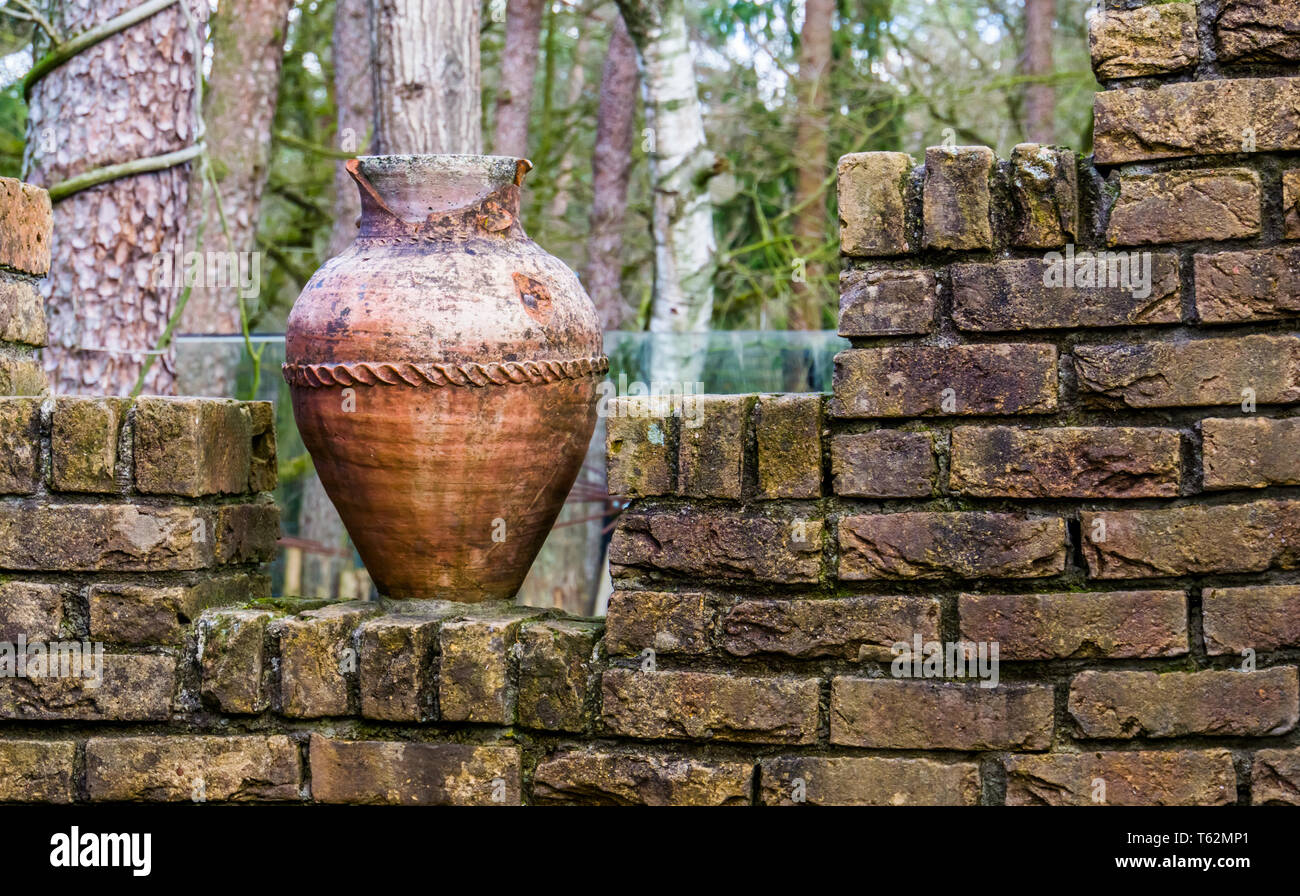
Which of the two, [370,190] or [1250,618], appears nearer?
[1250,618]

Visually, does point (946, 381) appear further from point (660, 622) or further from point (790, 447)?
point (660, 622)

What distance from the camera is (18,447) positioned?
2.12 metres

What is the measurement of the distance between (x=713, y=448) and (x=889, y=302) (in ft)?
1.22

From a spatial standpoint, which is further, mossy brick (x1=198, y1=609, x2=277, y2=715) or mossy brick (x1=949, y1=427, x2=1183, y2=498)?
mossy brick (x1=198, y1=609, x2=277, y2=715)

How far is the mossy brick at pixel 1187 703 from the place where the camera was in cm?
185

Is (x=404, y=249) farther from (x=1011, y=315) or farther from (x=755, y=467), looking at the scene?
(x=1011, y=315)

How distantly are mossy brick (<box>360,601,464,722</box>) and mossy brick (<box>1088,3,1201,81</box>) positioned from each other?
4.76 feet

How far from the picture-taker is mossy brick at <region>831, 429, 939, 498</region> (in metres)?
1.92

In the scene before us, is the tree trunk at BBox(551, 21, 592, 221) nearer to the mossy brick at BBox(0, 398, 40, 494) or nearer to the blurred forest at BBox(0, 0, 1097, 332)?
the blurred forest at BBox(0, 0, 1097, 332)

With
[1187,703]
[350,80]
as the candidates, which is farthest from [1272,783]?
[350,80]

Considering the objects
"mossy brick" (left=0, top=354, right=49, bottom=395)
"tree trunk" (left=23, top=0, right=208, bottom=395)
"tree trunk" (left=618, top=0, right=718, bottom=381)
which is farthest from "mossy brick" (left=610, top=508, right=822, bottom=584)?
"tree trunk" (left=618, top=0, right=718, bottom=381)

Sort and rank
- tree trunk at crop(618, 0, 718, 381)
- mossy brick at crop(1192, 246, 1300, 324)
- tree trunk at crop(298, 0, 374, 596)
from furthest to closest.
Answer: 1. tree trunk at crop(298, 0, 374, 596)
2. tree trunk at crop(618, 0, 718, 381)
3. mossy brick at crop(1192, 246, 1300, 324)

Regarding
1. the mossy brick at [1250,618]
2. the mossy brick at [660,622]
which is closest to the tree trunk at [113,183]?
the mossy brick at [660,622]

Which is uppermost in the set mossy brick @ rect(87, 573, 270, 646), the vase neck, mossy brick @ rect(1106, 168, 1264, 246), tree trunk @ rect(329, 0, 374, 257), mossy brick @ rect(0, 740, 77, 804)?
tree trunk @ rect(329, 0, 374, 257)
